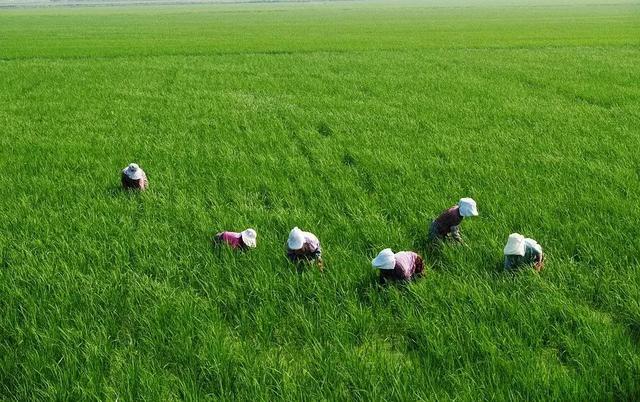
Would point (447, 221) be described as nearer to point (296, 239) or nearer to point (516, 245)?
point (516, 245)

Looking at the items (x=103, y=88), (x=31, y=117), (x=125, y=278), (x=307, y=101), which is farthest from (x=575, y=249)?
(x=103, y=88)

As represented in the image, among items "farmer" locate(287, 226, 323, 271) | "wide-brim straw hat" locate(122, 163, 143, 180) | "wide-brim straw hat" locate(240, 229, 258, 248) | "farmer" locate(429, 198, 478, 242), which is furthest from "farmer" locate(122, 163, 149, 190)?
"farmer" locate(429, 198, 478, 242)

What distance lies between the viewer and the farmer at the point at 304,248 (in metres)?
2.72

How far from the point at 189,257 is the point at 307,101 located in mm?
5872

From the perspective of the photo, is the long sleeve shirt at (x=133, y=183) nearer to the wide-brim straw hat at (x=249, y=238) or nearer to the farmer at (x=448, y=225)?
the wide-brim straw hat at (x=249, y=238)

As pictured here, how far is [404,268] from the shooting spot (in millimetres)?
2609

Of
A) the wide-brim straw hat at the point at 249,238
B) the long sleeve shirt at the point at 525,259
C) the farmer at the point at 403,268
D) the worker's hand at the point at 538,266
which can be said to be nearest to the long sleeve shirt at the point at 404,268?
the farmer at the point at 403,268

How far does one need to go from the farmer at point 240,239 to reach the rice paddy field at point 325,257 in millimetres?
86

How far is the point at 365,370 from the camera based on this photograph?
203cm

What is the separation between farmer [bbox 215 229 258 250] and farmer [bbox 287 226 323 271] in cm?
24

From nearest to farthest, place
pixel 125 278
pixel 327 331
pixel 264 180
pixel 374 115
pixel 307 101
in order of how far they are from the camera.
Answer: pixel 327 331, pixel 125 278, pixel 264 180, pixel 374 115, pixel 307 101

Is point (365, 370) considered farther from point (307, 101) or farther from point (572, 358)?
point (307, 101)

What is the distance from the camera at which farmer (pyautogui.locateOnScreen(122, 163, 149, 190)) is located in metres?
4.16

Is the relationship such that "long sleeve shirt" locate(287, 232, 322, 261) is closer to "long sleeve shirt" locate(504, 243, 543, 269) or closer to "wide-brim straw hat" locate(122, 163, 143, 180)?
"long sleeve shirt" locate(504, 243, 543, 269)
